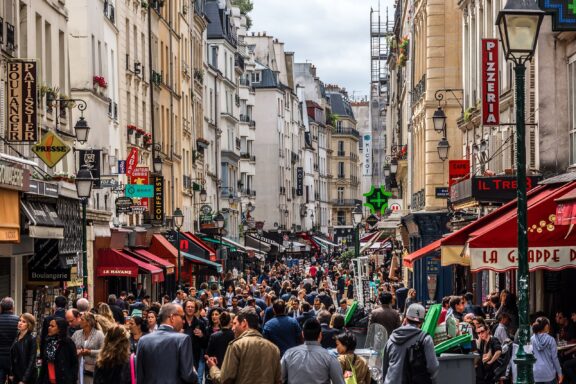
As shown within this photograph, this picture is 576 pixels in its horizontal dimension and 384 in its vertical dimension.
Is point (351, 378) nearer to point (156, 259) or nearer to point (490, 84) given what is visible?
point (490, 84)

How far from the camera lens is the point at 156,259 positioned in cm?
4672

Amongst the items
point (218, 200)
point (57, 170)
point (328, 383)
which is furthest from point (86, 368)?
point (218, 200)

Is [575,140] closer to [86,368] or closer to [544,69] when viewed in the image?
[544,69]

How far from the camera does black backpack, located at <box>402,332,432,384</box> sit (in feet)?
47.8

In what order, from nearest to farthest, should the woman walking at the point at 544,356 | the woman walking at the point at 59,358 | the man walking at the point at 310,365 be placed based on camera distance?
1. the man walking at the point at 310,365
2. the woman walking at the point at 59,358
3. the woman walking at the point at 544,356

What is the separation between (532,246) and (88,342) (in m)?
6.54

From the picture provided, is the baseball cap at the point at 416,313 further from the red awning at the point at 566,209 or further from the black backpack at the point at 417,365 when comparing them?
the red awning at the point at 566,209

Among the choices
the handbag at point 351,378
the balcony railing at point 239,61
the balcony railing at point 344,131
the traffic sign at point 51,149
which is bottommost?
the handbag at point 351,378

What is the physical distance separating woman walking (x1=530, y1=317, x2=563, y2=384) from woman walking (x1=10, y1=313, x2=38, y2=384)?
5.95 m

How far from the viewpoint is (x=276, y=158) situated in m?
115

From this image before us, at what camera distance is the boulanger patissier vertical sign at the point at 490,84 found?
3034 cm

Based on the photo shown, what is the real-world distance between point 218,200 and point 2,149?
2073 inches

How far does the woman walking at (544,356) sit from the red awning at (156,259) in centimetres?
2802

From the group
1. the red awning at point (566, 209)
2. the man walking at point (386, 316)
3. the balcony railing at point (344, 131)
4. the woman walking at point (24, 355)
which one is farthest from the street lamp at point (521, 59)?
the balcony railing at point (344, 131)
